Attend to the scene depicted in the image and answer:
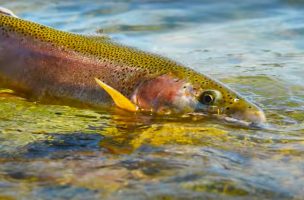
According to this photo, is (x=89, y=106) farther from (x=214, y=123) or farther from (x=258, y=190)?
(x=258, y=190)

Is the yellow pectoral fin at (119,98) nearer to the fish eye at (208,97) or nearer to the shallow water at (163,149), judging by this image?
the shallow water at (163,149)

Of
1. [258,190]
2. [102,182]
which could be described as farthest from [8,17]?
[258,190]

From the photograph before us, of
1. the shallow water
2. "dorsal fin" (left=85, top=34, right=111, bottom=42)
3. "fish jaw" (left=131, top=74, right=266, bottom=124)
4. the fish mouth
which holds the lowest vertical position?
the shallow water

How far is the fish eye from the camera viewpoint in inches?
149

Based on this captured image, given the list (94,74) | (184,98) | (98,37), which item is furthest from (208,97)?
(98,37)

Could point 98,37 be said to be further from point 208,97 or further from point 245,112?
point 245,112

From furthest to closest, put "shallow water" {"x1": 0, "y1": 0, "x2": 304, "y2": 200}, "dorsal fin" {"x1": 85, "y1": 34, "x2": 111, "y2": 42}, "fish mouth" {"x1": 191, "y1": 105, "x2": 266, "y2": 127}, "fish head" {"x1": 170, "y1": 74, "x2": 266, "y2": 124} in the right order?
"dorsal fin" {"x1": 85, "y1": 34, "x2": 111, "y2": 42} < "fish head" {"x1": 170, "y1": 74, "x2": 266, "y2": 124} < "fish mouth" {"x1": 191, "y1": 105, "x2": 266, "y2": 127} < "shallow water" {"x1": 0, "y1": 0, "x2": 304, "y2": 200}

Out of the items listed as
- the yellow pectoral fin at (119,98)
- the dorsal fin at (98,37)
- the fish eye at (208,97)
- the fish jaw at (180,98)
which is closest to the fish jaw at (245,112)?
the fish jaw at (180,98)

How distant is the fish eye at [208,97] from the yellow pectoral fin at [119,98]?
0.46 meters

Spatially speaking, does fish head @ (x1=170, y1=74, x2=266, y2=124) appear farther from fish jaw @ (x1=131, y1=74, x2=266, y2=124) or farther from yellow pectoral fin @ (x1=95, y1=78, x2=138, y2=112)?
yellow pectoral fin @ (x1=95, y1=78, x2=138, y2=112)

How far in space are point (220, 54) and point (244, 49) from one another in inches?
19.4

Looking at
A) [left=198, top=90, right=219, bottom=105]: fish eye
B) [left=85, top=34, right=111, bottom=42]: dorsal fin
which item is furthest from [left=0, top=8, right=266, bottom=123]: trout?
[left=85, top=34, right=111, bottom=42]: dorsal fin

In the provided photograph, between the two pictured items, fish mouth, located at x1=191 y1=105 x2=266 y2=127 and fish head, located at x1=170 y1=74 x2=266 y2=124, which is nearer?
fish mouth, located at x1=191 y1=105 x2=266 y2=127

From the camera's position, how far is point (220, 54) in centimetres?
644
